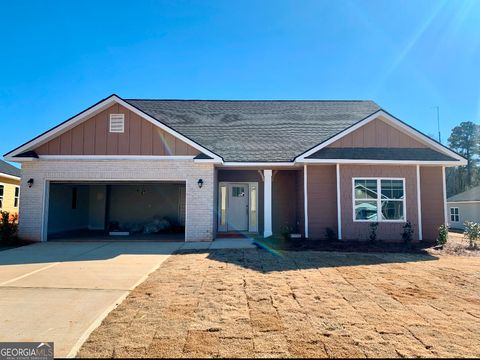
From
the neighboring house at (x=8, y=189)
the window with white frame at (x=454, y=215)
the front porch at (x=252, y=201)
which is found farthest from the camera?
the window with white frame at (x=454, y=215)

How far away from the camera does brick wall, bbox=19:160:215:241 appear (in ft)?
39.1

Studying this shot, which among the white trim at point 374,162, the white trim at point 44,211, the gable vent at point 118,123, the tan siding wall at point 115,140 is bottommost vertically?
the white trim at point 44,211

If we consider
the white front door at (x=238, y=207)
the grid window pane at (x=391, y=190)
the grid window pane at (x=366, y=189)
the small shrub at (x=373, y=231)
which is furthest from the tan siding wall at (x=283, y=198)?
the grid window pane at (x=391, y=190)

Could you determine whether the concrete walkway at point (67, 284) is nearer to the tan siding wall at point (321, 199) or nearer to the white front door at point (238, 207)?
the tan siding wall at point (321, 199)

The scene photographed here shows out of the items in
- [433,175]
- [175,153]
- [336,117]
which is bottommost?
[433,175]

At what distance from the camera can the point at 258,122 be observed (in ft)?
53.1

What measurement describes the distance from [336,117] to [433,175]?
5.69 meters

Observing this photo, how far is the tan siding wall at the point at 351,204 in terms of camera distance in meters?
11.9

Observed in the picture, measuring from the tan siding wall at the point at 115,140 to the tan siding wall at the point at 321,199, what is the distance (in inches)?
178

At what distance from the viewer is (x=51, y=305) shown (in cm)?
511

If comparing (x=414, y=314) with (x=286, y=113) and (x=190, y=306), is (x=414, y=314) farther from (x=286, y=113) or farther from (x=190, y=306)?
(x=286, y=113)

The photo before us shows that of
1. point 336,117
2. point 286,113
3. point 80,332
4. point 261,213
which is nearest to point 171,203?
point 261,213

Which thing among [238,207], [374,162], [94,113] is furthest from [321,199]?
[94,113]

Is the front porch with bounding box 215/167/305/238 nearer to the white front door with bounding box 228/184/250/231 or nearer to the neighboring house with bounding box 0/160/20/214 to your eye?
the white front door with bounding box 228/184/250/231
